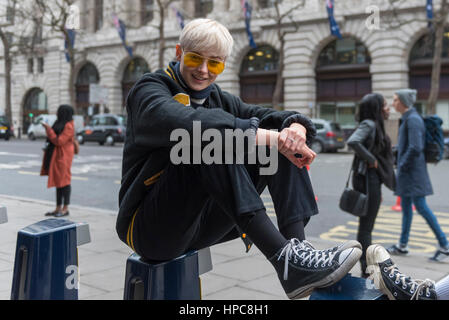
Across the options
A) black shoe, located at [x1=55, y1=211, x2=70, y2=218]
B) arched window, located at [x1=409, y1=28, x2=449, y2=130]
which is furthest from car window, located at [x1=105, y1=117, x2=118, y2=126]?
black shoe, located at [x1=55, y1=211, x2=70, y2=218]

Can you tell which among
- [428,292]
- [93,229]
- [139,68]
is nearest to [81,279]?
Answer: [93,229]

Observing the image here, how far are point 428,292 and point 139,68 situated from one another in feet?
120

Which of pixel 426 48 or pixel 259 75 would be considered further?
pixel 259 75

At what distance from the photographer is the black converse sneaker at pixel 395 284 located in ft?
6.95

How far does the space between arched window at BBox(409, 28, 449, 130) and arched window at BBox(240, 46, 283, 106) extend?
7.84m

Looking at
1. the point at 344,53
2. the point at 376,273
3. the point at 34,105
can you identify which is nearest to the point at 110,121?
the point at 344,53

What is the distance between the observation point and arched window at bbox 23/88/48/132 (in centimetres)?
4450

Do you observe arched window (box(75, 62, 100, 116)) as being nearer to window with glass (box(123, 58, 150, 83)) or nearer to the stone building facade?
the stone building facade

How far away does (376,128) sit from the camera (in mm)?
5035

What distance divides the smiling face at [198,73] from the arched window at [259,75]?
28738 mm

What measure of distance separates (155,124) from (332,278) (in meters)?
0.91

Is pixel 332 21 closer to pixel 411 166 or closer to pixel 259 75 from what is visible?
pixel 259 75

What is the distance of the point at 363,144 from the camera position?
Result: 499 centimetres
